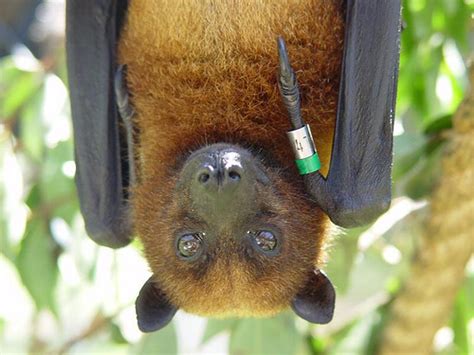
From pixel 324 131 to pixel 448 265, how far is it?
0.84m

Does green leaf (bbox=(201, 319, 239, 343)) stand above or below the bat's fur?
below

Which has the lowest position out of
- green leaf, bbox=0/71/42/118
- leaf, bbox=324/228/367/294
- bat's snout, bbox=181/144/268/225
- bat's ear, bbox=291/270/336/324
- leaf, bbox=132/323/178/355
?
leaf, bbox=132/323/178/355

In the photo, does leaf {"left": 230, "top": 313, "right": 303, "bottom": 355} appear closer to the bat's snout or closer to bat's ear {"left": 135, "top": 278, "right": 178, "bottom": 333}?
bat's ear {"left": 135, "top": 278, "right": 178, "bottom": 333}

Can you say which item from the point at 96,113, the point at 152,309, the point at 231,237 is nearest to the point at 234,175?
the point at 231,237

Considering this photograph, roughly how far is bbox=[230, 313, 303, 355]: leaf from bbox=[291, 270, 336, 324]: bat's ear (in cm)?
52

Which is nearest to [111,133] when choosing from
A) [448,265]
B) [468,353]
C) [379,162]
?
[379,162]

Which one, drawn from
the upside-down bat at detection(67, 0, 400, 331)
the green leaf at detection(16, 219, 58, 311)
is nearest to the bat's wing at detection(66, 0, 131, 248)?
the upside-down bat at detection(67, 0, 400, 331)

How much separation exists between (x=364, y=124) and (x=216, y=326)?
49.0 inches

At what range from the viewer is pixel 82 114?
136 inches

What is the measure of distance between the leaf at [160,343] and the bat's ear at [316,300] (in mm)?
872

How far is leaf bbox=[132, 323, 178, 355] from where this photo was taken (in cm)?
375

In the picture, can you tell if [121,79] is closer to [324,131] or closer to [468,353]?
[324,131]

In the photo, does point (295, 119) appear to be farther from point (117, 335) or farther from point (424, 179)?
point (117, 335)

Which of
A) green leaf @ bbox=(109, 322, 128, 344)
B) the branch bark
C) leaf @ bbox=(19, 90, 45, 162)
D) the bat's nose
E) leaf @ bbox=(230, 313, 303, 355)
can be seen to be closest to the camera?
the bat's nose
